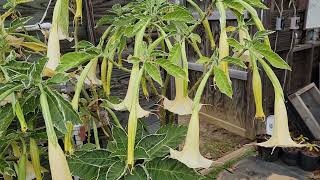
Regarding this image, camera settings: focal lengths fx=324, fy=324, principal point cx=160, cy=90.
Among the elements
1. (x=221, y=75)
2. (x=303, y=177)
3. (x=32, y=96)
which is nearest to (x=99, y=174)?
(x=32, y=96)

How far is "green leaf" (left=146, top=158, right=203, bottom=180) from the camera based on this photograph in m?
0.72

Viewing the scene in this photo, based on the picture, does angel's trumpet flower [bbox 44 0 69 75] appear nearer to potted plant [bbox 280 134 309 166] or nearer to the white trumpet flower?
the white trumpet flower

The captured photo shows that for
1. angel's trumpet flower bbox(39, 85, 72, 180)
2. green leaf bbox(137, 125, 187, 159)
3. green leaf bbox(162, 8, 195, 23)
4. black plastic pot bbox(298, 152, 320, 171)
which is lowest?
black plastic pot bbox(298, 152, 320, 171)

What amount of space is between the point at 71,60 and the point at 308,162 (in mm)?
2604

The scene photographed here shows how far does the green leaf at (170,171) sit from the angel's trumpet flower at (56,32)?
0.31m

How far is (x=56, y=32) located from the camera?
705mm

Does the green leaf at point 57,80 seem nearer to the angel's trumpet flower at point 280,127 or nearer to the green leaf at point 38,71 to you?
the green leaf at point 38,71

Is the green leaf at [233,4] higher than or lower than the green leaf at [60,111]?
higher

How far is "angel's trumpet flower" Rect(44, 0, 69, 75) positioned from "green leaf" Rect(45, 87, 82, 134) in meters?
0.11

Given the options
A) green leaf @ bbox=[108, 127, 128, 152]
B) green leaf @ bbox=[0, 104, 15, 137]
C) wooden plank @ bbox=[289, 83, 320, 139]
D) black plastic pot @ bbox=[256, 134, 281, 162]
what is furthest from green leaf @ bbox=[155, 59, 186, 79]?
wooden plank @ bbox=[289, 83, 320, 139]

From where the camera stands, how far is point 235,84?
350 cm

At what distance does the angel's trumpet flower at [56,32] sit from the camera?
0.70 metres

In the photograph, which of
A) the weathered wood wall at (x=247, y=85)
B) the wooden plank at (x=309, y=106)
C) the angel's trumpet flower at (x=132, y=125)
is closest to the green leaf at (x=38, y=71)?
the angel's trumpet flower at (x=132, y=125)

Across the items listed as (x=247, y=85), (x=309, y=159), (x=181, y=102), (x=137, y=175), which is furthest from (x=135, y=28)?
(x=247, y=85)
